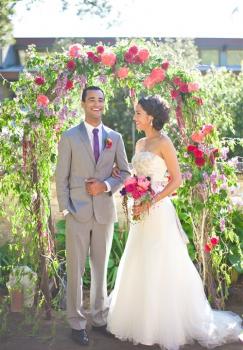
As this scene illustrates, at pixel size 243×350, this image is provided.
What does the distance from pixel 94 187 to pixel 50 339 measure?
1350 millimetres

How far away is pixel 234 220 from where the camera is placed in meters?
6.40

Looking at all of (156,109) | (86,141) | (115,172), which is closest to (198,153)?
(156,109)

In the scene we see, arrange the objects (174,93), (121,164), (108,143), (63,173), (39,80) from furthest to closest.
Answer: (174,93)
(39,80)
(121,164)
(108,143)
(63,173)

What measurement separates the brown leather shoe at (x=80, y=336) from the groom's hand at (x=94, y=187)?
111cm

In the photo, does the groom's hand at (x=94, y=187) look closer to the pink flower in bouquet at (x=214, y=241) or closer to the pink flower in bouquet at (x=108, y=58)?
the pink flower in bouquet at (x=108, y=58)

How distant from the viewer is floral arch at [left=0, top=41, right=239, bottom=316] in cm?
489

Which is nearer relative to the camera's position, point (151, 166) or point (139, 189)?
point (139, 189)

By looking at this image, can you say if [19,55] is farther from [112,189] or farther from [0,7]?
[112,189]

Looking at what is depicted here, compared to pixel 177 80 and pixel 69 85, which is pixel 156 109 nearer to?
pixel 177 80

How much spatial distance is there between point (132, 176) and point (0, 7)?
488 inches

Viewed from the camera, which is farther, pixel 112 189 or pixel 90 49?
pixel 90 49

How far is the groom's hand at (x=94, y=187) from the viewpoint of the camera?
4.33 metres

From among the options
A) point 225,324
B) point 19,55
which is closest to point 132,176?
point 225,324

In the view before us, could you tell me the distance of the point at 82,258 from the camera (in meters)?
4.44
